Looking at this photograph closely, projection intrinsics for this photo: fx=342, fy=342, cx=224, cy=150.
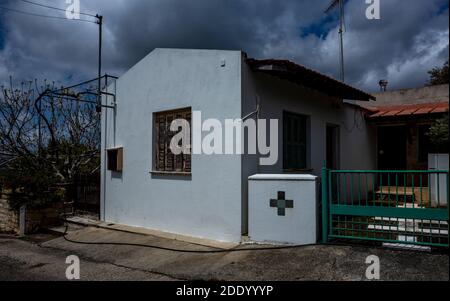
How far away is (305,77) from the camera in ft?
22.9

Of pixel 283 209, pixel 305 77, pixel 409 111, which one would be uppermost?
pixel 305 77

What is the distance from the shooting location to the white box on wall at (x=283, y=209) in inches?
215

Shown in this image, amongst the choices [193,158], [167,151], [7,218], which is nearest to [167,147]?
[167,151]

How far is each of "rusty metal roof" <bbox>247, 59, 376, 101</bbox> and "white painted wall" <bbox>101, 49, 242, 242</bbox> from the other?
0.49 metres

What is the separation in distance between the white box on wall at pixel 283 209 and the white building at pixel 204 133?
0.92ft

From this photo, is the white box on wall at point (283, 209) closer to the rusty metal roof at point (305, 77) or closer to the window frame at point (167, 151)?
the window frame at point (167, 151)

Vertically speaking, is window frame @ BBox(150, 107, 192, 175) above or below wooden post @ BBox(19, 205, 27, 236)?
above

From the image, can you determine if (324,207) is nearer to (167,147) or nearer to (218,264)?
(218,264)

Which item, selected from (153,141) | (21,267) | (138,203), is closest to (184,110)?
(153,141)

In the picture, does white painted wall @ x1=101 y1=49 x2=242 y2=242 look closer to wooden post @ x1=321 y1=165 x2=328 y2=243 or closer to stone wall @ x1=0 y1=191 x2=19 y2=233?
wooden post @ x1=321 y1=165 x2=328 y2=243

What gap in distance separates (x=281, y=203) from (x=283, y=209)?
103 mm

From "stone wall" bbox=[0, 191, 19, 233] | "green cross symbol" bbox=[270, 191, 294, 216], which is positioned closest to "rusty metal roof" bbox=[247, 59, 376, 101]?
"green cross symbol" bbox=[270, 191, 294, 216]

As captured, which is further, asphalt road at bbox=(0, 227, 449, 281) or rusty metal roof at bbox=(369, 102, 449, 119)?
rusty metal roof at bbox=(369, 102, 449, 119)

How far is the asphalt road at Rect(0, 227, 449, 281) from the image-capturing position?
4379 mm
